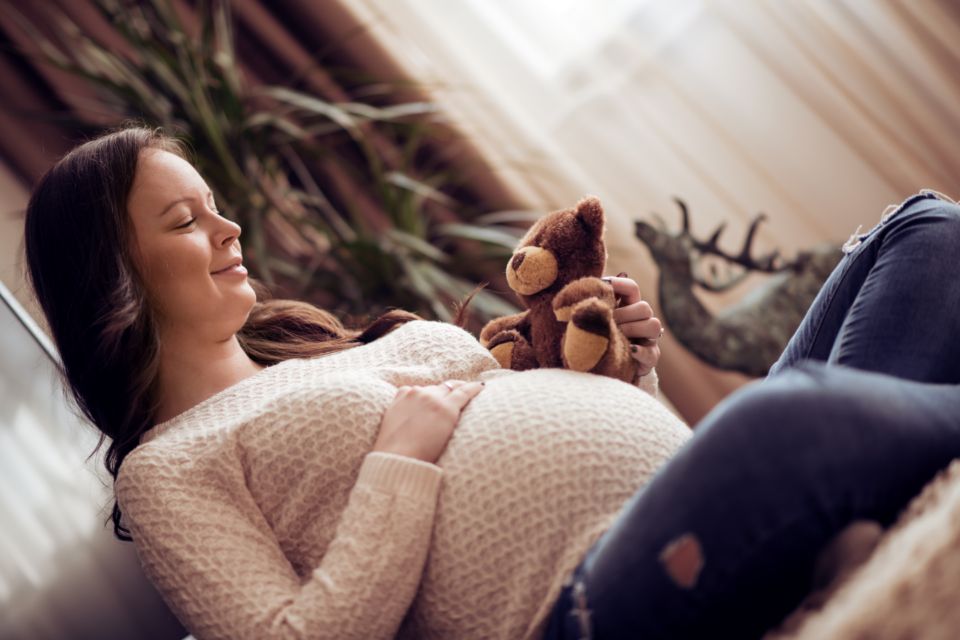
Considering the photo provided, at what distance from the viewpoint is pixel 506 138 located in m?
1.90

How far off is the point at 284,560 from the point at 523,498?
265 mm

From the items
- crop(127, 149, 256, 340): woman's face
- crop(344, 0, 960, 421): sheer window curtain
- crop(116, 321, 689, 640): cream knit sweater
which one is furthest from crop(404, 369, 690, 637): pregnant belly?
crop(344, 0, 960, 421): sheer window curtain

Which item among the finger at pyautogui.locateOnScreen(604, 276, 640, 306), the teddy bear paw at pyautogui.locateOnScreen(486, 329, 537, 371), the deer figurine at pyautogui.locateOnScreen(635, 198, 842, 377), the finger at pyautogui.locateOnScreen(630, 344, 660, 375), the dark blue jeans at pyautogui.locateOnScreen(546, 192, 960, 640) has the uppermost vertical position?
the teddy bear paw at pyautogui.locateOnScreen(486, 329, 537, 371)

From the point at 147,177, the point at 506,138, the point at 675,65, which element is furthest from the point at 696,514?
the point at 675,65

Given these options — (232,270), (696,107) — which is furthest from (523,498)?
(696,107)

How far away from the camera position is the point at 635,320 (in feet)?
2.95

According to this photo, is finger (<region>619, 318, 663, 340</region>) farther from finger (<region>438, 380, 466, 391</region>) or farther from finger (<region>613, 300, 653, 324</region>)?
finger (<region>438, 380, 466, 391</region>)

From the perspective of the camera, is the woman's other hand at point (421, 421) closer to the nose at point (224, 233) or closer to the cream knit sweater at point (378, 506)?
the cream knit sweater at point (378, 506)

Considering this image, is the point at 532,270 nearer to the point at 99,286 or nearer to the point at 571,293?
the point at 571,293

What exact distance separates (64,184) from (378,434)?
530mm

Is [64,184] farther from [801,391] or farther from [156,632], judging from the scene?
[801,391]

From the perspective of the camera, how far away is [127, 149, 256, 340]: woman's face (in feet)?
2.97

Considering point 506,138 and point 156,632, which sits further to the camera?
point 506,138

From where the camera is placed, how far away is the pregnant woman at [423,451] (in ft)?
1.74
